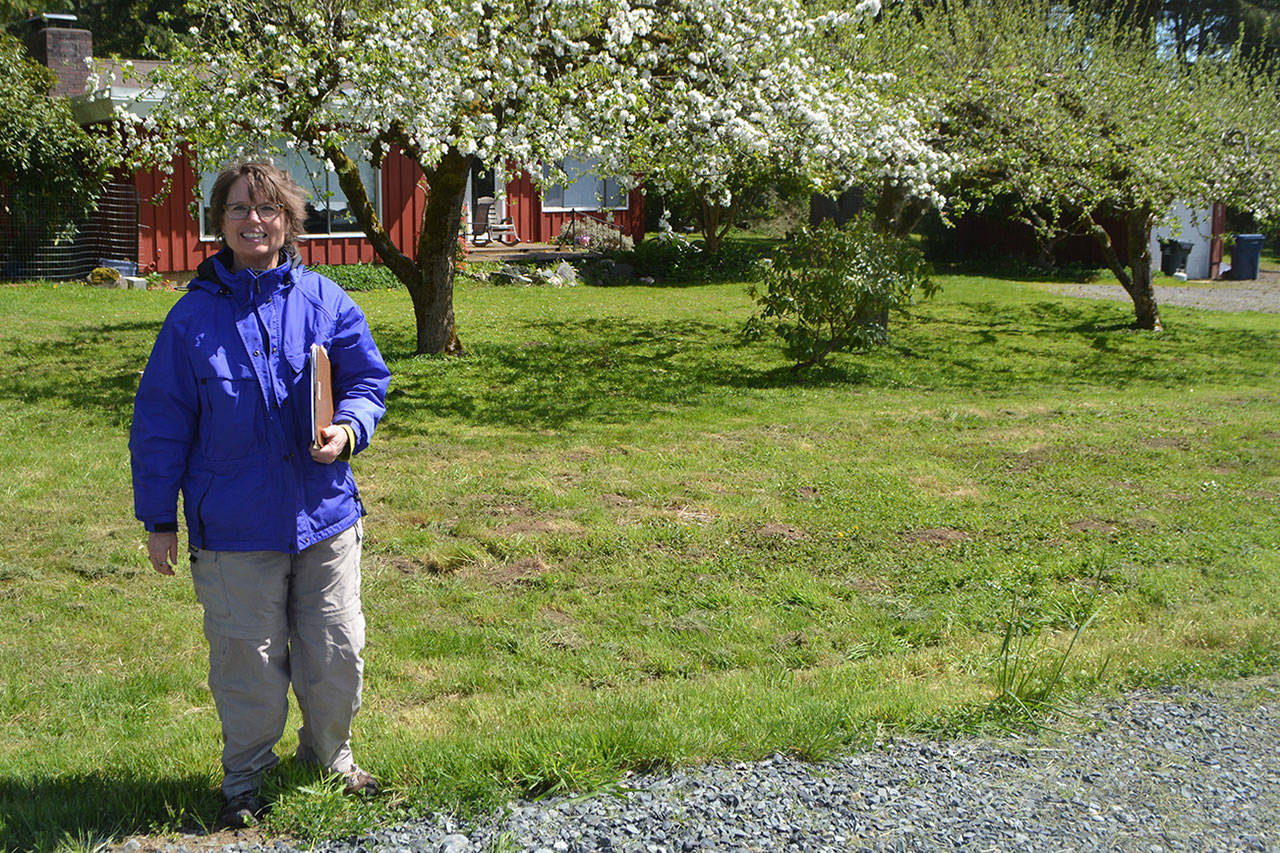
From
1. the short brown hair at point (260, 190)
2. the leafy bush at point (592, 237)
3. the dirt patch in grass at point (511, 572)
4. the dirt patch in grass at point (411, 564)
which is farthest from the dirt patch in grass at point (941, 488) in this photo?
the leafy bush at point (592, 237)

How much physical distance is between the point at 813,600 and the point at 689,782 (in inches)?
89.7

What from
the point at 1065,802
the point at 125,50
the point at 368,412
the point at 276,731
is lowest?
the point at 1065,802

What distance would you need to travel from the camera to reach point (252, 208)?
3.31 meters

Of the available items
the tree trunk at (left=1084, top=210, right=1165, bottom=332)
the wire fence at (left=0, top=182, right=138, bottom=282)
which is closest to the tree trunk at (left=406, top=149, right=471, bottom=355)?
Answer: the wire fence at (left=0, top=182, right=138, bottom=282)

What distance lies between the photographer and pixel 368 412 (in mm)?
3471

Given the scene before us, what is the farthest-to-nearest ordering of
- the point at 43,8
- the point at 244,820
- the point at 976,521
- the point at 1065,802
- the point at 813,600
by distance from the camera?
1. the point at 43,8
2. the point at 976,521
3. the point at 813,600
4. the point at 1065,802
5. the point at 244,820

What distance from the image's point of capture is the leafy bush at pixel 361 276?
19203 millimetres

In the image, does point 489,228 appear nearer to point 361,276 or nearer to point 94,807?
point 361,276

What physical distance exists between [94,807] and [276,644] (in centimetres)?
70

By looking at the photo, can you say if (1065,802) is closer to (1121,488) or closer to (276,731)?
(276,731)

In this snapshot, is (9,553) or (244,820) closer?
(244,820)

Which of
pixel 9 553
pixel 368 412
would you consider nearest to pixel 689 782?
pixel 368 412

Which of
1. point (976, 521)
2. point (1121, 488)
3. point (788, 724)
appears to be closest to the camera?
point (788, 724)

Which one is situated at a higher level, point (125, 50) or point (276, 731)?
point (125, 50)
